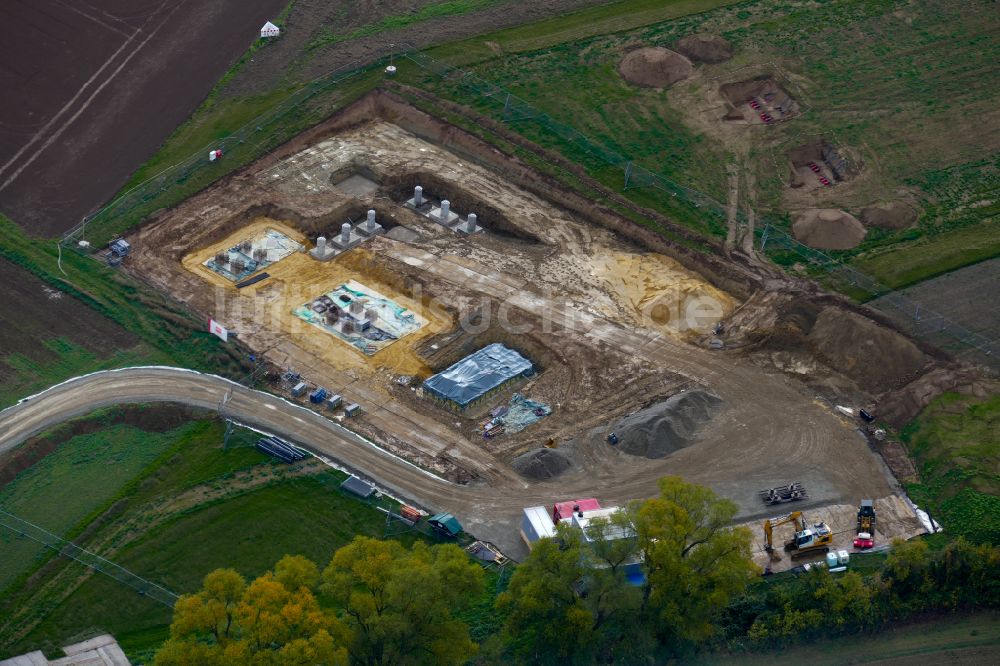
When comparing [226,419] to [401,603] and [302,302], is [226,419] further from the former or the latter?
[401,603]

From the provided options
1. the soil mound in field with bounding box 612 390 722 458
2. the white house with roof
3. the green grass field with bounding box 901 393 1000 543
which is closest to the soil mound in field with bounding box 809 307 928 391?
the green grass field with bounding box 901 393 1000 543

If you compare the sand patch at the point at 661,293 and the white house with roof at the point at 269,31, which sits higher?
the white house with roof at the point at 269,31

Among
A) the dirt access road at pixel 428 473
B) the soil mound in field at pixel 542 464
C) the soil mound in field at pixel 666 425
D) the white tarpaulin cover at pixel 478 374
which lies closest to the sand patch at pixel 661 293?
the soil mound in field at pixel 666 425

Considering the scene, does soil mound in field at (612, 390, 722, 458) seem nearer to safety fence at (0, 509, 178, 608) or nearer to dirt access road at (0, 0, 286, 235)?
safety fence at (0, 509, 178, 608)

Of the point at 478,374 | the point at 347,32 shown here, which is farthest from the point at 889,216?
the point at 347,32

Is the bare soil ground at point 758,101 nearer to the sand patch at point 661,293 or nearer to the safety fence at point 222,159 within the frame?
the sand patch at point 661,293
